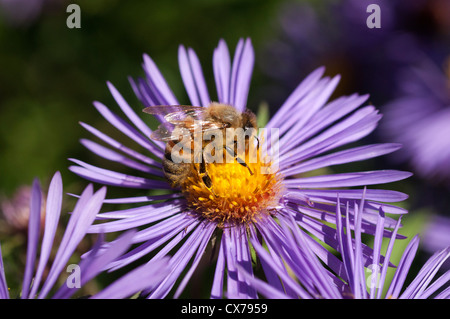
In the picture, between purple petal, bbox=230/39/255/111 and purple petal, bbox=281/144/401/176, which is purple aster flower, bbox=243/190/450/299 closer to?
purple petal, bbox=281/144/401/176

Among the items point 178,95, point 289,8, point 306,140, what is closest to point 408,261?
point 306,140

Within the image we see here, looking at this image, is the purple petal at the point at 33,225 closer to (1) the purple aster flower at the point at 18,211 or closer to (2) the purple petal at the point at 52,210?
(2) the purple petal at the point at 52,210

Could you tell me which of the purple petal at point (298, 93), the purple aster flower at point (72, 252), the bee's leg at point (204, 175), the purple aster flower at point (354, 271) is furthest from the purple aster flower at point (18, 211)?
the purple aster flower at point (354, 271)

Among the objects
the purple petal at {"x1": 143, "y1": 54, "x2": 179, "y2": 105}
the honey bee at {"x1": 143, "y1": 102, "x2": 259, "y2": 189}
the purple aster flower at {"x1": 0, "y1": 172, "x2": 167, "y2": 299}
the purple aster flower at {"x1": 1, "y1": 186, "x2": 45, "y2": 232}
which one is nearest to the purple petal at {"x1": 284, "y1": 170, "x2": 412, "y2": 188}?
the honey bee at {"x1": 143, "y1": 102, "x2": 259, "y2": 189}

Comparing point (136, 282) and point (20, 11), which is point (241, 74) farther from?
point (20, 11)

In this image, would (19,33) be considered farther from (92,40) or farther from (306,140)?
(306,140)

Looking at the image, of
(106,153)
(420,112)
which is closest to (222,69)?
(106,153)
